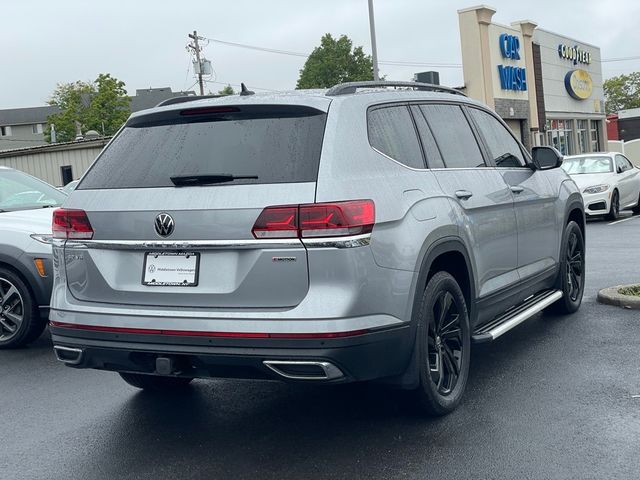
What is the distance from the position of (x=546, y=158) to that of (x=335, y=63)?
236 ft

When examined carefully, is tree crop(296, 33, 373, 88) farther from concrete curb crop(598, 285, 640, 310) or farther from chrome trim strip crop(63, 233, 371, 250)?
chrome trim strip crop(63, 233, 371, 250)

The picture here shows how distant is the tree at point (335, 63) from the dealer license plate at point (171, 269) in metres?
73.8

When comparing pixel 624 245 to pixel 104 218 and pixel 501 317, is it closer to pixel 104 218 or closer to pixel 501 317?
Result: pixel 501 317

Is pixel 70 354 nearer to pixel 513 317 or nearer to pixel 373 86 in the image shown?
pixel 373 86

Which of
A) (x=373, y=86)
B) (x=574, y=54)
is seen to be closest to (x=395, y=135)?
(x=373, y=86)

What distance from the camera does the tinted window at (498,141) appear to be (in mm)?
6145

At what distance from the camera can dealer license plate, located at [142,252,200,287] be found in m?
4.22

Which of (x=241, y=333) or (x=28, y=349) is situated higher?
A: (x=241, y=333)

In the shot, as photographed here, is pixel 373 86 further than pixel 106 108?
No

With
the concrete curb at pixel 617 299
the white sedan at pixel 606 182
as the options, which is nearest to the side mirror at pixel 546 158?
the concrete curb at pixel 617 299

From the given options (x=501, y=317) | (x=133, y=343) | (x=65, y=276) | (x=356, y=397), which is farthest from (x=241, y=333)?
(x=501, y=317)

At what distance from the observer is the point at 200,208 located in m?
4.21

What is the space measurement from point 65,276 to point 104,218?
44 centimetres

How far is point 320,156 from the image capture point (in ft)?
13.7
